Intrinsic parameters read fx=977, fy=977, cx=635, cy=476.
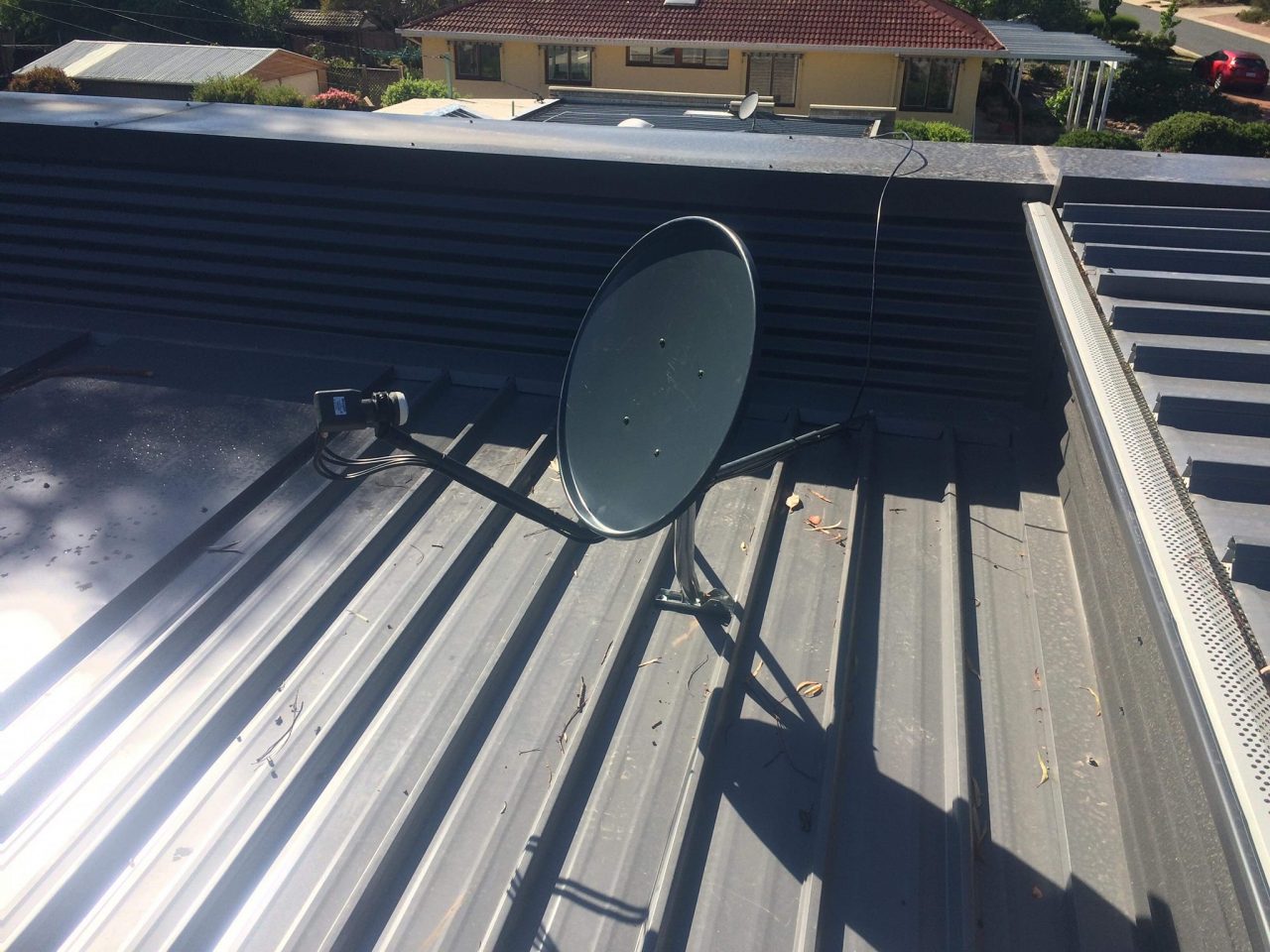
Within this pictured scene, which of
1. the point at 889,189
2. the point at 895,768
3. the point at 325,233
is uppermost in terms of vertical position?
the point at 889,189

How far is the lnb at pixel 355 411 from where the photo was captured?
244cm

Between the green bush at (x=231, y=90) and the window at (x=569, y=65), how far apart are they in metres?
9.15

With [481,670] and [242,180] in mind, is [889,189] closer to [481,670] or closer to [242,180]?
[481,670]

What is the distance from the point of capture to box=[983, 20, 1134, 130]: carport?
2678 centimetres

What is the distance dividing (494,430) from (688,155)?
5.17ft

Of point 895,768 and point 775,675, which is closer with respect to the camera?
point 895,768

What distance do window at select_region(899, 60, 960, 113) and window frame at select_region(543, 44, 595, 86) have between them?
378 inches

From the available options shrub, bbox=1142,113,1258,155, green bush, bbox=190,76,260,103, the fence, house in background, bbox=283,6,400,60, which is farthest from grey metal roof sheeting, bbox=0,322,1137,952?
house in background, bbox=283,6,400,60

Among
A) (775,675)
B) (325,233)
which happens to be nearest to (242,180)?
(325,233)

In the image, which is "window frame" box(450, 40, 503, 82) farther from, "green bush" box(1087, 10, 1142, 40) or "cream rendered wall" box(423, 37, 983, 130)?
"green bush" box(1087, 10, 1142, 40)

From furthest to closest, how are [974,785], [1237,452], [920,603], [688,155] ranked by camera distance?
1. [688,155]
2. [920,603]
3. [974,785]
4. [1237,452]

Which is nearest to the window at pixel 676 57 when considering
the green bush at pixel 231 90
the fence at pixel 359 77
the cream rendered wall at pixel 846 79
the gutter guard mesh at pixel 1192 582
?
the cream rendered wall at pixel 846 79

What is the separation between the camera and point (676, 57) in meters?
30.4

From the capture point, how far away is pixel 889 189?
4.18 metres
